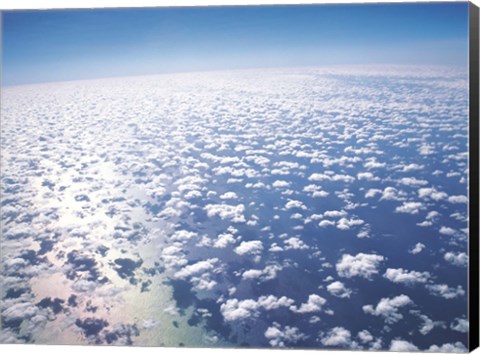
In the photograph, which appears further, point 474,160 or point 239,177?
point 239,177

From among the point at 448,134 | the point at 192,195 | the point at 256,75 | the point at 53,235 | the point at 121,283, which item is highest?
the point at 256,75

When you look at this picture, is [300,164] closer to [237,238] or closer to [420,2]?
[237,238]

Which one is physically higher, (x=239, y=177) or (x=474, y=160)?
(x=474, y=160)

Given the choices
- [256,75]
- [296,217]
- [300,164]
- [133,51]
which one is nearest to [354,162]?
[300,164]

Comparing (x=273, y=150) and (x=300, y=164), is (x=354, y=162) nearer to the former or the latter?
(x=300, y=164)

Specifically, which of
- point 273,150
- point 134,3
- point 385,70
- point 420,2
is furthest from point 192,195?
point 420,2

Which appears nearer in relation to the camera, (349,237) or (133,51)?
(349,237)

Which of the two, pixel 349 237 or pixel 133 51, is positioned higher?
pixel 133 51
